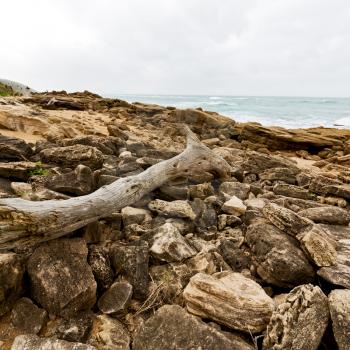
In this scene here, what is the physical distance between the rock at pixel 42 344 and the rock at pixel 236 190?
373 centimetres

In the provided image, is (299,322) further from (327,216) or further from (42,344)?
(327,216)

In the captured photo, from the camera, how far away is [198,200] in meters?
4.74

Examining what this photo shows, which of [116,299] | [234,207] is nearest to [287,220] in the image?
[234,207]

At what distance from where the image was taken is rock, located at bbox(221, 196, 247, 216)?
451 cm

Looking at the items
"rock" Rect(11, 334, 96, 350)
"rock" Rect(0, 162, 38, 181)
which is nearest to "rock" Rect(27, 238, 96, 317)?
"rock" Rect(11, 334, 96, 350)

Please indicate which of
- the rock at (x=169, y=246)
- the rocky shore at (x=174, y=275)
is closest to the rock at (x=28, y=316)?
the rocky shore at (x=174, y=275)

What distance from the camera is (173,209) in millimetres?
4246

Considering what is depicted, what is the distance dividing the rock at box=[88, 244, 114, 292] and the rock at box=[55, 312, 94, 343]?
316mm

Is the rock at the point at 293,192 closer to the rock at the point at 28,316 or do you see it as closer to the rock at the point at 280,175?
the rock at the point at 280,175

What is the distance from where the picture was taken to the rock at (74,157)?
5258 millimetres

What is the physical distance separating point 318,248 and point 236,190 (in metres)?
2.67

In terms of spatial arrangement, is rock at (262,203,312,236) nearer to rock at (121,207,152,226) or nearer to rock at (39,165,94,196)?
rock at (121,207,152,226)

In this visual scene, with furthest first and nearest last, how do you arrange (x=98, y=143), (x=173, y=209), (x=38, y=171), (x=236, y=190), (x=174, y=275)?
1. (x=98, y=143)
2. (x=236, y=190)
3. (x=38, y=171)
4. (x=173, y=209)
5. (x=174, y=275)

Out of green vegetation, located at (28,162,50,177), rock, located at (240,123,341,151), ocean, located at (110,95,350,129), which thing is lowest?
ocean, located at (110,95,350,129)
